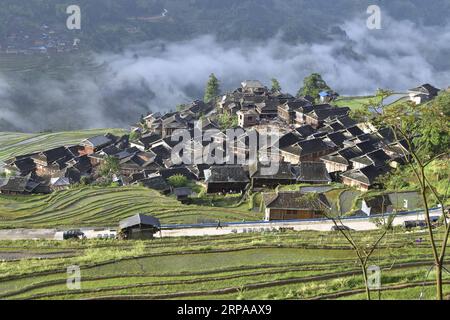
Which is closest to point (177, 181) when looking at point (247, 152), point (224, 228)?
point (247, 152)

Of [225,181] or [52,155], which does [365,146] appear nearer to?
[225,181]

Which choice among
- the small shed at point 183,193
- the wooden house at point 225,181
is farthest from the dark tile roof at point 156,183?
the wooden house at point 225,181

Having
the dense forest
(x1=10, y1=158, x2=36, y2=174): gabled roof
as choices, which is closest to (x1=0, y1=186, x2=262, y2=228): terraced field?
(x1=10, y1=158, x2=36, y2=174): gabled roof

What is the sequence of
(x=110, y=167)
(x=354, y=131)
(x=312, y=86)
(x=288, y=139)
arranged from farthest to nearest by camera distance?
(x=312, y=86) → (x=110, y=167) → (x=354, y=131) → (x=288, y=139)

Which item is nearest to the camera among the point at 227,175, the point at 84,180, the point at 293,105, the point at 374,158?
the point at 374,158

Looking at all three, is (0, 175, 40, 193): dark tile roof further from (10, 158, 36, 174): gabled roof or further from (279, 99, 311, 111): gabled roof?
(279, 99, 311, 111): gabled roof

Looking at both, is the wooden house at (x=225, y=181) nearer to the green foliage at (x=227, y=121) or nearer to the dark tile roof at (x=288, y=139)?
the dark tile roof at (x=288, y=139)
